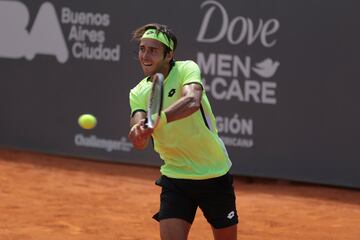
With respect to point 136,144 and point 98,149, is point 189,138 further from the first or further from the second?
point 98,149

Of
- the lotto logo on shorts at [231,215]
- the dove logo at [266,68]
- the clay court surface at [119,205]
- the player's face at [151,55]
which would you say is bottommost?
the clay court surface at [119,205]

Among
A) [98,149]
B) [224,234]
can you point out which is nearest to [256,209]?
[98,149]

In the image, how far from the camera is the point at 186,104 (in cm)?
412

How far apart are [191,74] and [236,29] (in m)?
4.73

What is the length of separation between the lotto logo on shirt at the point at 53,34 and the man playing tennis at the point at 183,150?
5306mm

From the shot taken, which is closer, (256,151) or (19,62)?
(256,151)

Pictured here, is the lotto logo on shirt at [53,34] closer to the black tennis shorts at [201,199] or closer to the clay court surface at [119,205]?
the clay court surface at [119,205]

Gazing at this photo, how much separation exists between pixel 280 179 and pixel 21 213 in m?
2.91

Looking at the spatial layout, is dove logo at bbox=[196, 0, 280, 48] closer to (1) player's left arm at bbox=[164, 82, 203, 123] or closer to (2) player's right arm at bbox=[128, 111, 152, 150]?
(1) player's left arm at bbox=[164, 82, 203, 123]

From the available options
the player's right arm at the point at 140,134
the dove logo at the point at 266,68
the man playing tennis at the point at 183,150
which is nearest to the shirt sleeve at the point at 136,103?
the man playing tennis at the point at 183,150

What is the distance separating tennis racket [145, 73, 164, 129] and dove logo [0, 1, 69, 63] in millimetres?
6127

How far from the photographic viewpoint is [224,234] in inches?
183

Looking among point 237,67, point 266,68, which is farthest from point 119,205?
point 266,68

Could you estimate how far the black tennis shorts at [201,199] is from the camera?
4.54 m
